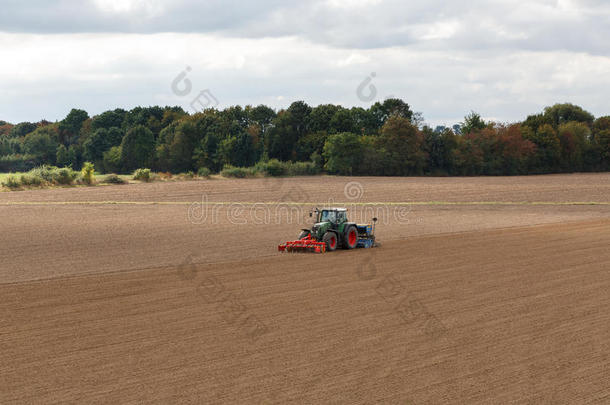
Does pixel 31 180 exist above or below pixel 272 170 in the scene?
below

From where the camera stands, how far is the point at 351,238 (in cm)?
2464

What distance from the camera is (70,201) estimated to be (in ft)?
163

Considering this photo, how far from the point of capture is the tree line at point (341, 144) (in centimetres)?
8581

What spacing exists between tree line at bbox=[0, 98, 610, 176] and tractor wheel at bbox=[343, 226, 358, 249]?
59.0 meters

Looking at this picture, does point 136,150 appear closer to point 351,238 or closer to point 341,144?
point 341,144

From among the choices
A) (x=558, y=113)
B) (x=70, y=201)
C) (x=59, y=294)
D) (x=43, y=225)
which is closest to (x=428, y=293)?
(x=59, y=294)

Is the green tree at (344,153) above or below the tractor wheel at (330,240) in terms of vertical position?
above

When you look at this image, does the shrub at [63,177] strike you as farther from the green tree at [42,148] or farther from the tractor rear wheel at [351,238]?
the tractor rear wheel at [351,238]

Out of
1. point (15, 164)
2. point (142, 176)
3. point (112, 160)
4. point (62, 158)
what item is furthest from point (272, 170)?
point (15, 164)

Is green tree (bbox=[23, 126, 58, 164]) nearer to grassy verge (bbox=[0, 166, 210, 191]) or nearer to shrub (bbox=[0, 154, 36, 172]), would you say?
shrub (bbox=[0, 154, 36, 172])

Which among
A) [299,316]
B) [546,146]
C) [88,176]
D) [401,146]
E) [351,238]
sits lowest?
[299,316]

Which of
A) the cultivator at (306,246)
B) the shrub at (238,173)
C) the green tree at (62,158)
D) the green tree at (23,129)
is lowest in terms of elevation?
the cultivator at (306,246)

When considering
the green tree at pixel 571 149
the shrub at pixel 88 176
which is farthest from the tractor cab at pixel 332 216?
the green tree at pixel 571 149

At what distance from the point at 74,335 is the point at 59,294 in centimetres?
398
